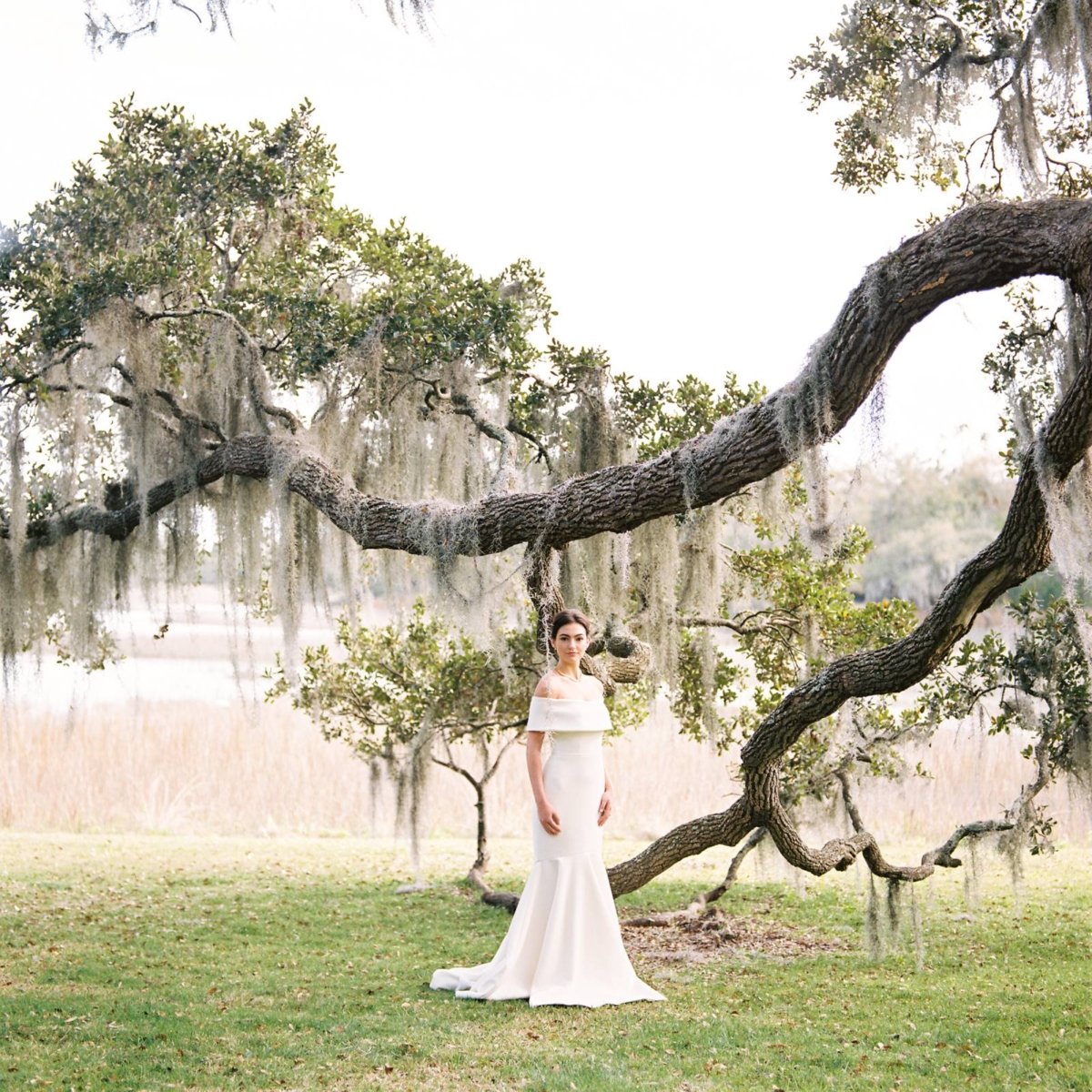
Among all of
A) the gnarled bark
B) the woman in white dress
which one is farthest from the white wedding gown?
the gnarled bark

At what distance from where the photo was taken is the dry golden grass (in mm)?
12586

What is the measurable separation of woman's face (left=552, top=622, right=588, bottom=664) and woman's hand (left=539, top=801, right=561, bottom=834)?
63 centimetres

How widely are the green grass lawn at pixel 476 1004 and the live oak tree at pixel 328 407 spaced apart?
0.80 metres

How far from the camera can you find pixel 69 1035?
496 cm

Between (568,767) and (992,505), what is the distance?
31474 millimetres

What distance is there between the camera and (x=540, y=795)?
559cm

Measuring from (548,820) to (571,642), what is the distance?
2.51 feet

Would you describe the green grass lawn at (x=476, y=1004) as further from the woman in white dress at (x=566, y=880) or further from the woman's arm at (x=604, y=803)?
the woman's arm at (x=604, y=803)

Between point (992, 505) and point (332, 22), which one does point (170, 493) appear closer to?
point (332, 22)

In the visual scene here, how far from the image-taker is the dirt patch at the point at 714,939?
6.89 m

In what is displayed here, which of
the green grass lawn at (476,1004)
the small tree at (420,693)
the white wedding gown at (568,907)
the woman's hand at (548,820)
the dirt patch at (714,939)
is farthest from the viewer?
the small tree at (420,693)

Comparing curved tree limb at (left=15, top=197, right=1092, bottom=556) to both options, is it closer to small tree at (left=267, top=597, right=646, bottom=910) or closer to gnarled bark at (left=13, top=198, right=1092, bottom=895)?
gnarled bark at (left=13, top=198, right=1092, bottom=895)

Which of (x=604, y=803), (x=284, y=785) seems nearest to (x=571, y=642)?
(x=604, y=803)

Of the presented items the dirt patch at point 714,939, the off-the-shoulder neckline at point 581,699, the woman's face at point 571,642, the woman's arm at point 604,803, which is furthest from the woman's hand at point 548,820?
the dirt patch at point 714,939
